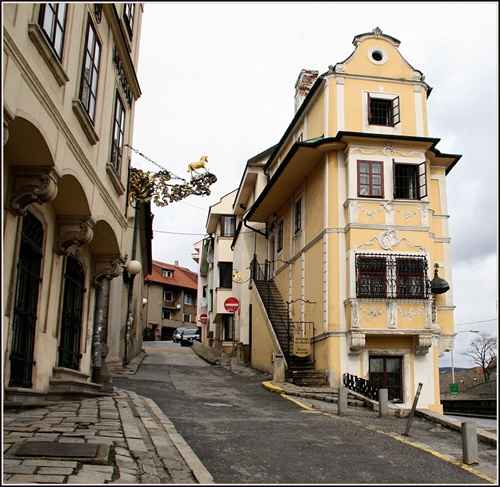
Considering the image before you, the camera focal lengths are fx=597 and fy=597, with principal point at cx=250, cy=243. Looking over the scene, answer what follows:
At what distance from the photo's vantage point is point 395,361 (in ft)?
63.5

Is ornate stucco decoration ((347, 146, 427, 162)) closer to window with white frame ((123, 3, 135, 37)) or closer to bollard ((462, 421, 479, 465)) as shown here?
window with white frame ((123, 3, 135, 37))

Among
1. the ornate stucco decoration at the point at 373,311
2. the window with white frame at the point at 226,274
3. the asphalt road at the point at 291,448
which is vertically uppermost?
the window with white frame at the point at 226,274

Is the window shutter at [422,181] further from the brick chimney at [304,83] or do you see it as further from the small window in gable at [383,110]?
the brick chimney at [304,83]

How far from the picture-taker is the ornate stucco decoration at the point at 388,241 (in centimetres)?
1956

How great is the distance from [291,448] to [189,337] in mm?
49242

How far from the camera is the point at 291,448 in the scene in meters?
8.42

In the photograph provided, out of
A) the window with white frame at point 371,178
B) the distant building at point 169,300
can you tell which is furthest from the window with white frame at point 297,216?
the distant building at point 169,300

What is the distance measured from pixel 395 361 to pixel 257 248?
1397 cm

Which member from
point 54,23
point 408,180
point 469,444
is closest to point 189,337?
point 408,180

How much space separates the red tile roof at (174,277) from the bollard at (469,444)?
67563 mm

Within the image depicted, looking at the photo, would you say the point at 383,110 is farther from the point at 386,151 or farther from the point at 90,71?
the point at 90,71

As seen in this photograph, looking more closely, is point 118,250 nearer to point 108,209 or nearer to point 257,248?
point 108,209

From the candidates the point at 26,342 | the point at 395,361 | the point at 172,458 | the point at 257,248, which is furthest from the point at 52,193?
the point at 257,248

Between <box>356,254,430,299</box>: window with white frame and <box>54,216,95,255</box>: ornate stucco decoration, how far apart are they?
10317mm
